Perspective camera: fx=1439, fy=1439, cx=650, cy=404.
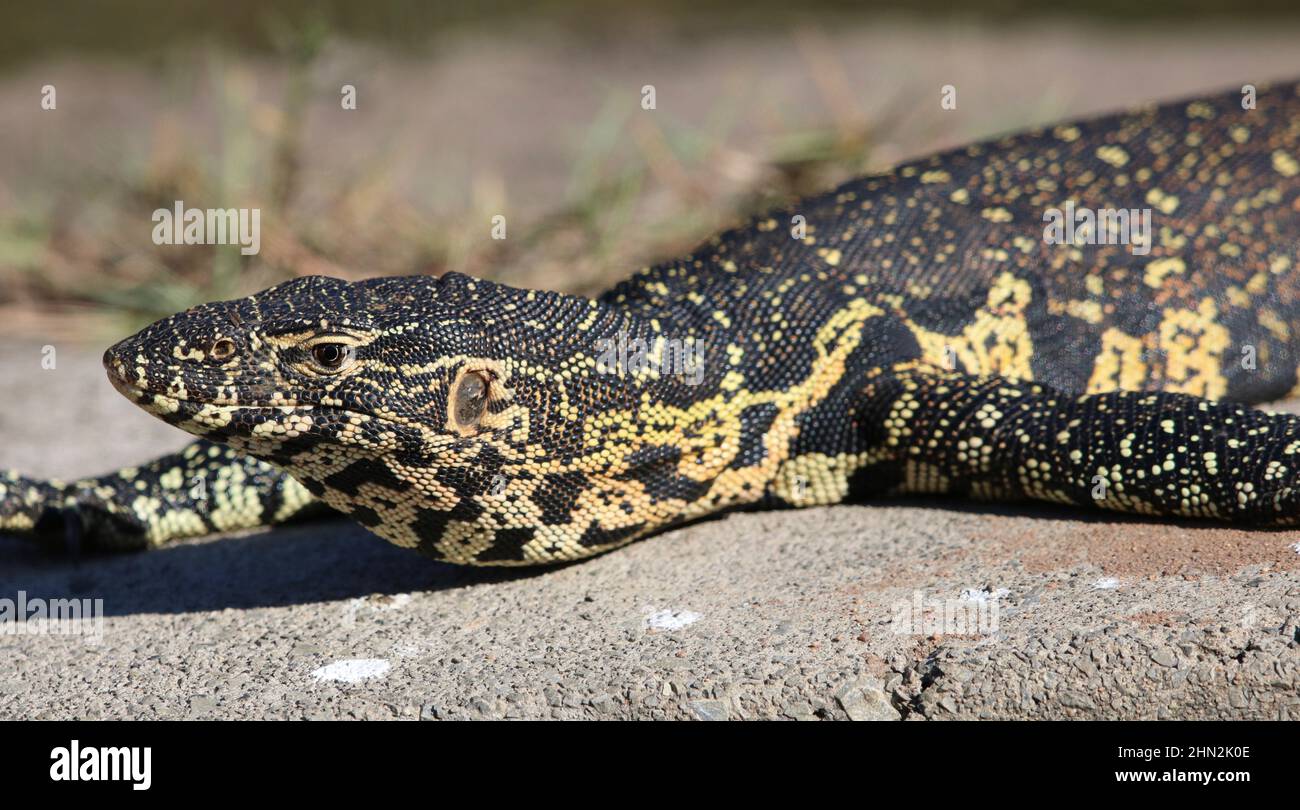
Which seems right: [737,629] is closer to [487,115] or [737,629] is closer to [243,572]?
[243,572]

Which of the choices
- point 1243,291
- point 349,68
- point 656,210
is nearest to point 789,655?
point 1243,291

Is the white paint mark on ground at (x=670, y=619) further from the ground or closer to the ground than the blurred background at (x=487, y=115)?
closer to the ground

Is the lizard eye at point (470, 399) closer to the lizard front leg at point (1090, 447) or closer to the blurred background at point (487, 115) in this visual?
the lizard front leg at point (1090, 447)

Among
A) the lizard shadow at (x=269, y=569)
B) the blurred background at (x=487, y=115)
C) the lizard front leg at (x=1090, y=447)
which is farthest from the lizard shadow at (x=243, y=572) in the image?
the blurred background at (x=487, y=115)

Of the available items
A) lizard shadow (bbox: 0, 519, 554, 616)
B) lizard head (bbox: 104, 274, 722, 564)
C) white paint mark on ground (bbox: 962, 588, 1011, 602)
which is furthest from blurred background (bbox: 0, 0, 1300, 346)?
white paint mark on ground (bbox: 962, 588, 1011, 602)

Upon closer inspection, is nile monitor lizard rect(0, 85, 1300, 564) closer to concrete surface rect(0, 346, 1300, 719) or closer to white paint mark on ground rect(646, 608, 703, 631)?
concrete surface rect(0, 346, 1300, 719)
